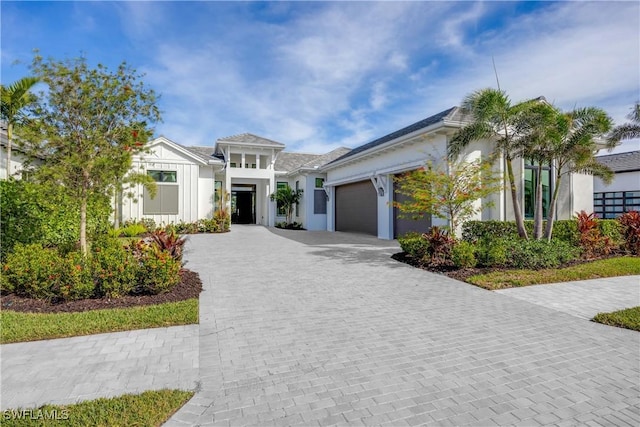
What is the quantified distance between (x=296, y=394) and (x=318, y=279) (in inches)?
186

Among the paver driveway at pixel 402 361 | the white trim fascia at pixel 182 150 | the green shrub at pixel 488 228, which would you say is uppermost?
the white trim fascia at pixel 182 150

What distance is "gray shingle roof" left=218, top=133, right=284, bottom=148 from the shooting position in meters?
22.4

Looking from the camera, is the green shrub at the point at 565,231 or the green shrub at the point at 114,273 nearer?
the green shrub at the point at 114,273

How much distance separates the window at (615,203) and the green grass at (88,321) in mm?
27126

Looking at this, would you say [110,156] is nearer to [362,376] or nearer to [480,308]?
[362,376]

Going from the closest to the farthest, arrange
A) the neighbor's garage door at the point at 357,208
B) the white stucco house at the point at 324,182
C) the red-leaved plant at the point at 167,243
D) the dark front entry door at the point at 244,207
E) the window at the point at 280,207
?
the red-leaved plant at the point at 167,243 < the white stucco house at the point at 324,182 < the neighbor's garage door at the point at 357,208 < the window at the point at 280,207 < the dark front entry door at the point at 244,207

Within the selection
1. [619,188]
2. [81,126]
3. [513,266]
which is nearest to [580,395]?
[513,266]

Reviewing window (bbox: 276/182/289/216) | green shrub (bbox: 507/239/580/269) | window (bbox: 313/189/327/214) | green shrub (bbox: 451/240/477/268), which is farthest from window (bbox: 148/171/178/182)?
green shrub (bbox: 507/239/580/269)

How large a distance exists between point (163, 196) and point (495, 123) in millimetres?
17305

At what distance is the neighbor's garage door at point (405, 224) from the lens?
46.2ft

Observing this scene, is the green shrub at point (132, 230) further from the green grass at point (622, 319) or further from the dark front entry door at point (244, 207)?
the green grass at point (622, 319)

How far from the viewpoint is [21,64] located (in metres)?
6.04

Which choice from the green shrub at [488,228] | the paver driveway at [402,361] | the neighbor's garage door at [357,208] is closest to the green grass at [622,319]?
the paver driveway at [402,361]

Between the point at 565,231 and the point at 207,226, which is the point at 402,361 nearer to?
the point at 565,231
